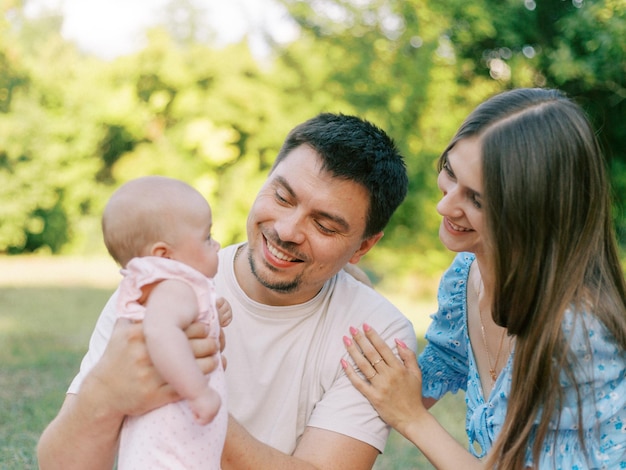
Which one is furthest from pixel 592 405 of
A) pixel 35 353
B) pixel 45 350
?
pixel 45 350

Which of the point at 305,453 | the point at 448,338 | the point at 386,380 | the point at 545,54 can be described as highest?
the point at 545,54

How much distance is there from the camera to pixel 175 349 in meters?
1.90

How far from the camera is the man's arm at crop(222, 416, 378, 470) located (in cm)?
244

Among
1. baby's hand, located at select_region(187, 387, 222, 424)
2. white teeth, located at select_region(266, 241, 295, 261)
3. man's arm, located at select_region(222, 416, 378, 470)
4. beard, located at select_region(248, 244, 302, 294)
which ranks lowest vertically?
→ man's arm, located at select_region(222, 416, 378, 470)

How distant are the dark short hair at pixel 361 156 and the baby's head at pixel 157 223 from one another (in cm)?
88

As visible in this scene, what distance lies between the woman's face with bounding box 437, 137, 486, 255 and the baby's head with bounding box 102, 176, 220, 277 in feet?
3.11

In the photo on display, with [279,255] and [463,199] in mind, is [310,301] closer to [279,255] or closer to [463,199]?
[279,255]

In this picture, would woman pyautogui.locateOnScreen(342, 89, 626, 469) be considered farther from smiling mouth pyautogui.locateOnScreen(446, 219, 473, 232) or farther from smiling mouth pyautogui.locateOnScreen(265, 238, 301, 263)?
smiling mouth pyautogui.locateOnScreen(265, 238, 301, 263)

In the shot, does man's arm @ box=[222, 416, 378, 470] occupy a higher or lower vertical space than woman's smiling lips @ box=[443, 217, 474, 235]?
lower

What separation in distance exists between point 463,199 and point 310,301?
799mm

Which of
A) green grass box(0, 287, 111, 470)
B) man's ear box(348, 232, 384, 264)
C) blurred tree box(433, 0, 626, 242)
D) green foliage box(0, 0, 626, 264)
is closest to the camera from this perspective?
man's ear box(348, 232, 384, 264)

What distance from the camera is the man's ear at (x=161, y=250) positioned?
204 cm

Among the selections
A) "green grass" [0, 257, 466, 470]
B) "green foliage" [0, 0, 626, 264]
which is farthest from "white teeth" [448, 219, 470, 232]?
"green foliage" [0, 0, 626, 264]

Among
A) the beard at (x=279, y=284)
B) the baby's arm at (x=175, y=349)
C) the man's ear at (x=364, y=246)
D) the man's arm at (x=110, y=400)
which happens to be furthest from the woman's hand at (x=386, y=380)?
the baby's arm at (x=175, y=349)
